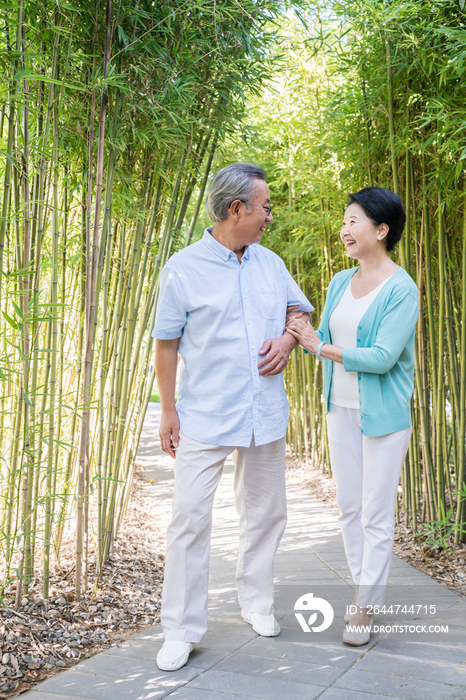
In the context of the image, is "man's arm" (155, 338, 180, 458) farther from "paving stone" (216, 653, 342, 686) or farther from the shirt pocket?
"paving stone" (216, 653, 342, 686)

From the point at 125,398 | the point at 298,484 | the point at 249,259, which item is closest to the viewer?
the point at 249,259

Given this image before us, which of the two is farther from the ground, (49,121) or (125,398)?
(49,121)

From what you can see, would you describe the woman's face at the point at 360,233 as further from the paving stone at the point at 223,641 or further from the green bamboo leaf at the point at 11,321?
the paving stone at the point at 223,641

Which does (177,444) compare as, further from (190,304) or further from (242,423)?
(190,304)

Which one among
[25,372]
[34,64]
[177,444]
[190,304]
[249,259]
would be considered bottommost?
[177,444]

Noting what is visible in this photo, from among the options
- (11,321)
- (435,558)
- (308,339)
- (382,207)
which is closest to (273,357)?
(308,339)

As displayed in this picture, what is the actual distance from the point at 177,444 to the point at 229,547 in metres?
1.53

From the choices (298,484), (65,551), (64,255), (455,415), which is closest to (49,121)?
(64,255)

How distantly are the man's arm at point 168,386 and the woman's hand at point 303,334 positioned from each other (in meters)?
0.38

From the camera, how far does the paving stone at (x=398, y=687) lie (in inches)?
60.4

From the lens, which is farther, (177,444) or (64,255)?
(64,255)

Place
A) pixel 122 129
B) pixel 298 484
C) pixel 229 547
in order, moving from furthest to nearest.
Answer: pixel 298 484 → pixel 229 547 → pixel 122 129

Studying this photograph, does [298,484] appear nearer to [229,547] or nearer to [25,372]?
[229,547]

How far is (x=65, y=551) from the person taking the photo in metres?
2.78
